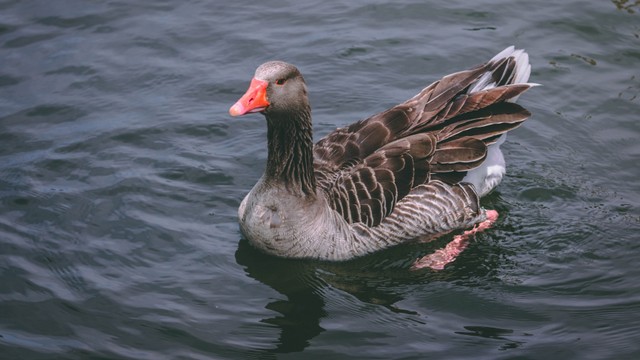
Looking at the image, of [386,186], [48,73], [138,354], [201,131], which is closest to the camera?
[138,354]

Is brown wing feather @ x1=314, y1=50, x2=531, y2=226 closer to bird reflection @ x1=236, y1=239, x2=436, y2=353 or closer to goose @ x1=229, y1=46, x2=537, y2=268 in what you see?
goose @ x1=229, y1=46, x2=537, y2=268

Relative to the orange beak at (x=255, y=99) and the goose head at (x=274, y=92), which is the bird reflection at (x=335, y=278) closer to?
the goose head at (x=274, y=92)

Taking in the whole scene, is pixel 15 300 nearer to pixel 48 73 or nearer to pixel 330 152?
pixel 330 152

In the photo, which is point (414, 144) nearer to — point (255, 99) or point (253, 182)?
point (255, 99)

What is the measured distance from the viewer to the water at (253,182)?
28.5ft

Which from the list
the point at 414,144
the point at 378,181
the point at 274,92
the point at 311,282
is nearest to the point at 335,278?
the point at 311,282

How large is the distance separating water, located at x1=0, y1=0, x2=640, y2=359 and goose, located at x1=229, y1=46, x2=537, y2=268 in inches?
11.0

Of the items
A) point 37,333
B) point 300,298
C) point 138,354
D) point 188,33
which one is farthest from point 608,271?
point 188,33

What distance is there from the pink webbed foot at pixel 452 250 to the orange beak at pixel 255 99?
2.63 meters

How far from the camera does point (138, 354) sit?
828 centimetres

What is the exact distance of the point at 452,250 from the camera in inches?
400

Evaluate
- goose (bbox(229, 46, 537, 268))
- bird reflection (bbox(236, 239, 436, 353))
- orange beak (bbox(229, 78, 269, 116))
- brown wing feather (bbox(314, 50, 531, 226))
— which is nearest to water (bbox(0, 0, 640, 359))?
bird reflection (bbox(236, 239, 436, 353))

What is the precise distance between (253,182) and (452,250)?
9.11ft

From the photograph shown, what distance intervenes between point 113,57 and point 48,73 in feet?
3.39
